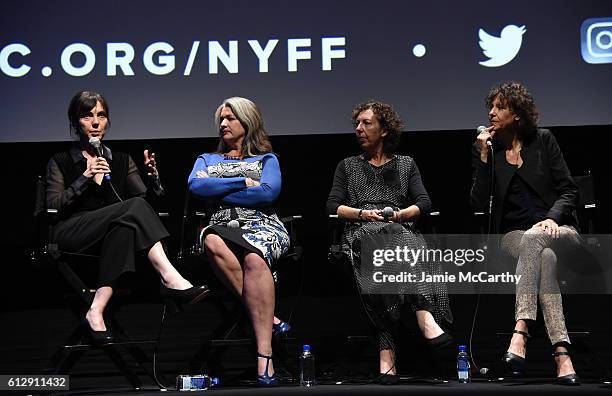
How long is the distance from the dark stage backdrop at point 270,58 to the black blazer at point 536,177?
3.82 ft

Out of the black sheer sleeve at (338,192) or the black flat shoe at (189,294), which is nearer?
the black flat shoe at (189,294)

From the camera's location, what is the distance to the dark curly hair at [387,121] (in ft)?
14.4

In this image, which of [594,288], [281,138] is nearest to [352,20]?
[281,138]

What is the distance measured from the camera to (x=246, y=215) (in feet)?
13.3

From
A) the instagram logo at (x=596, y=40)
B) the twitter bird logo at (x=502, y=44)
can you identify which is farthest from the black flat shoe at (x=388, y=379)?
the instagram logo at (x=596, y=40)

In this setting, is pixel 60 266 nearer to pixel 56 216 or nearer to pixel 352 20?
pixel 56 216

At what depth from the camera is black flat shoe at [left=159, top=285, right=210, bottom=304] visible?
12.2 ft

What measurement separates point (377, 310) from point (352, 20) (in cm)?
207

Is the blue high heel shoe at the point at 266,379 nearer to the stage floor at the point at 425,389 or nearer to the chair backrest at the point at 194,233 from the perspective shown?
the stage floor at the point at 425,389

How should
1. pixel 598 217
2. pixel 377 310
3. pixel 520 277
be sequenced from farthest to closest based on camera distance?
pixel 598 217 → pixel 377 310 → pixel 520 277

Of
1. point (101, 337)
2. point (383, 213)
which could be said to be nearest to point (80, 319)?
point (101, 337)

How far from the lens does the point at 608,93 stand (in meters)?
5.12

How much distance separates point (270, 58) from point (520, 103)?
184 cm

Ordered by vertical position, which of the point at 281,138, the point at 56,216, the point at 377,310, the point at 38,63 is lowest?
the point at 377,310
